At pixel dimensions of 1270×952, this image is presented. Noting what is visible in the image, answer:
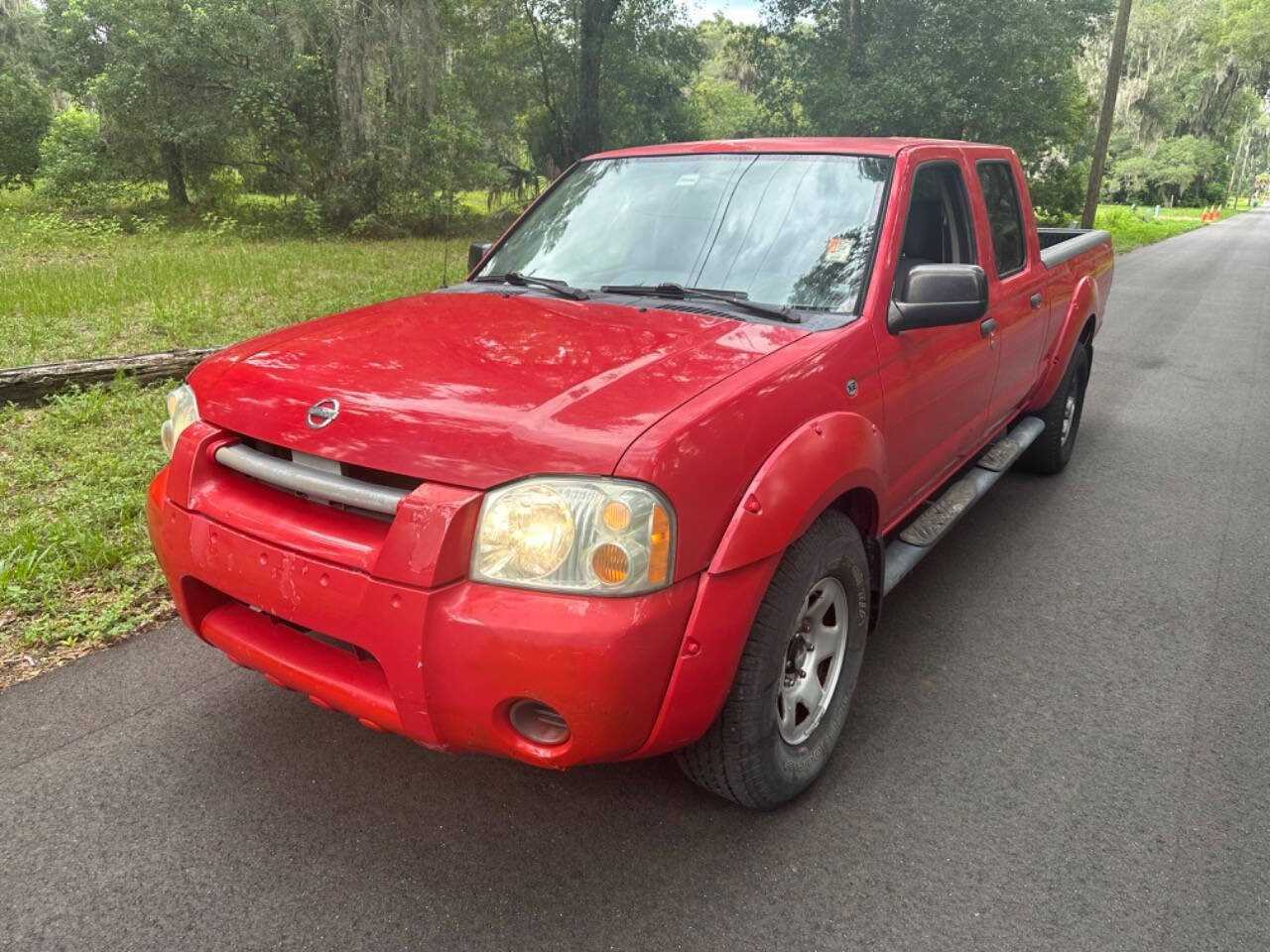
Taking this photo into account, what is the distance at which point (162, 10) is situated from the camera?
17719 mm

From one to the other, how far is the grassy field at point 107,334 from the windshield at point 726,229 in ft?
7.22

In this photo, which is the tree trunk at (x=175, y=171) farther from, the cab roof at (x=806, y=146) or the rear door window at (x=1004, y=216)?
the rear door window at (x=1004, y=216)

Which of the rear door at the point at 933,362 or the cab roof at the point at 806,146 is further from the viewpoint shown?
the cab roof at the point at 806,146

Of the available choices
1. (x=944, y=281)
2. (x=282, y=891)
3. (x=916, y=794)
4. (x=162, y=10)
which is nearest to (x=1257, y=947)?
(x=916, y=794)

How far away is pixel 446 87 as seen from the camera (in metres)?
19.6

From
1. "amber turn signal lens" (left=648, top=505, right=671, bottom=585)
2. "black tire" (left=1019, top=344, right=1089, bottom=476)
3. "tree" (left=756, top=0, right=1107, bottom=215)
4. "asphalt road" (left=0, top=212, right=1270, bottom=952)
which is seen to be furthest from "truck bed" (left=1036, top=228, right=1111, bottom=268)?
"tree" (left=756, top=0, right=1107, bottom=215)

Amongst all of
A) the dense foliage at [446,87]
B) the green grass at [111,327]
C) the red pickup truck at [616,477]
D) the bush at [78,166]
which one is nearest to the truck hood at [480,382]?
the red pickup truck at [616,477]

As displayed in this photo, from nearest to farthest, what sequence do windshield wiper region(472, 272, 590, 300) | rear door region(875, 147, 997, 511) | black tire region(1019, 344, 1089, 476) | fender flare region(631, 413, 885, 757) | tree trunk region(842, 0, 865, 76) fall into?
1. fender flare region(631, 413, 885, 757)
2. rear door region(875, 147, 997, 511)
3. windshield wiper region(472, 272, 590, 300)
4. black tire region(1019, 344, 1089, 476)
5. tree trunk region(842, 0, 865, 76)

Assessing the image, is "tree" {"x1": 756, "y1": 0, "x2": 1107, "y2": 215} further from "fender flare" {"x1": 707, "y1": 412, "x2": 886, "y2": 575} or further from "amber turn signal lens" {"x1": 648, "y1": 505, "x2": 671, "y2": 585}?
"amber turn signal lens" {"x1": 648, "y1": 505, "x2": 671, "y2": 585}

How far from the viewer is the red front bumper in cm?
196

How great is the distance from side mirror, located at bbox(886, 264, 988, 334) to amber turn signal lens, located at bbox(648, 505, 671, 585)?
133 centimetres

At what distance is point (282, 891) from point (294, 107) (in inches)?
777

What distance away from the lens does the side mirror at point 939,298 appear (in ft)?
9.40

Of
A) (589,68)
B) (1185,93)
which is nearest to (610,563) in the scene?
(589,68)
